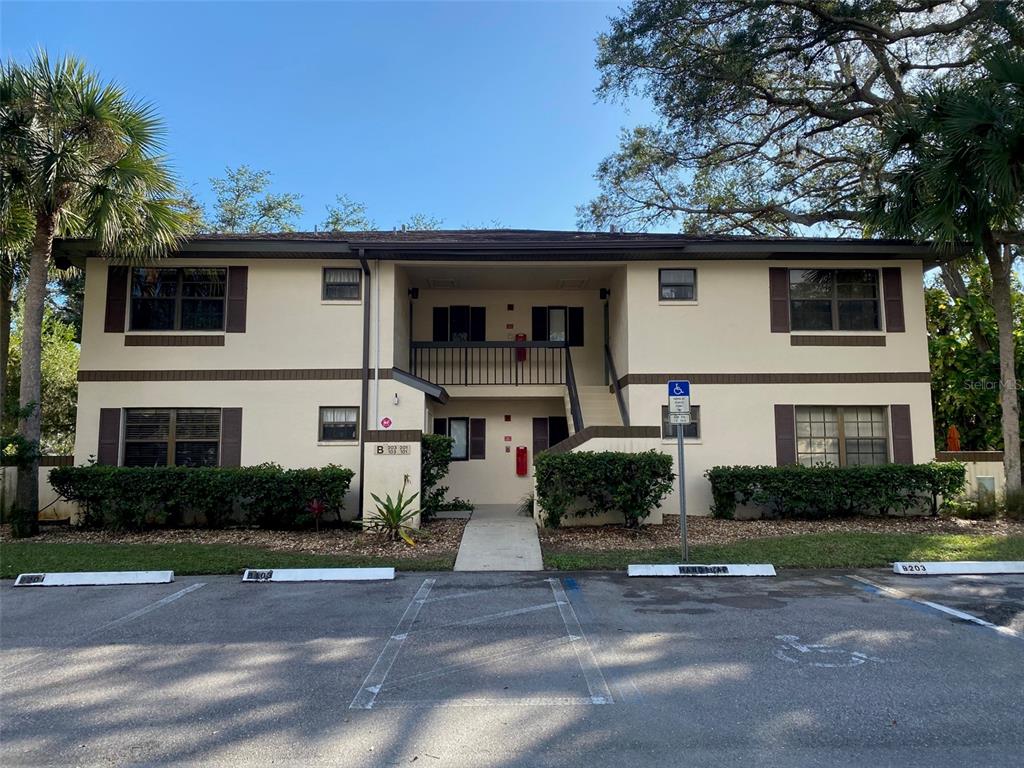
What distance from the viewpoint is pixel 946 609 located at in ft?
22.3

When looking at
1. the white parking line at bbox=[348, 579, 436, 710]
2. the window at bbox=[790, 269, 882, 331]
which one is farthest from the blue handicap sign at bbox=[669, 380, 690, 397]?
the window at bbox=[790, 269, 882, 331]

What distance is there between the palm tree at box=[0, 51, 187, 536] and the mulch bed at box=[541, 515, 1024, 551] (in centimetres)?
928

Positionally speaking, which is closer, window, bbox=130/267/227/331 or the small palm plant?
the small palm plant

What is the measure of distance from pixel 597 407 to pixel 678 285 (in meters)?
3.28

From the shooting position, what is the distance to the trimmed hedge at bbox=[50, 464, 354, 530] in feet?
37.1

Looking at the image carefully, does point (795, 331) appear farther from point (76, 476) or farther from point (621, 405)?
point (76, 476)

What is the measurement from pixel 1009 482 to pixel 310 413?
557 inches

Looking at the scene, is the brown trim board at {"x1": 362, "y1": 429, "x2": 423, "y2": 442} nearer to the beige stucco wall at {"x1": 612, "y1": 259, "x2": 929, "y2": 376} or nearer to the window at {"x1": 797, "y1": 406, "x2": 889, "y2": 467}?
the beige stucco wall at {"x1": 612, "y1": 259, "x2": 929, "y2": 376}

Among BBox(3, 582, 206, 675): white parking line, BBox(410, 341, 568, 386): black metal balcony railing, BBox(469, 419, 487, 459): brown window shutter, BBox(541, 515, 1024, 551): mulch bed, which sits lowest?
BBox(3, 582, 206, 675): white parking line

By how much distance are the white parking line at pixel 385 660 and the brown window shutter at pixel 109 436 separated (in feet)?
29.0

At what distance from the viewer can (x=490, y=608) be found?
277 inches

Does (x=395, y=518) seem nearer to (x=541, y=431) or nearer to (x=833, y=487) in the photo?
(x=541, y=431)

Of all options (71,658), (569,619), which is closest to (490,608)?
(569,619)

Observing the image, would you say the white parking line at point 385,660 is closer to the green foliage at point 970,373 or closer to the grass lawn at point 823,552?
the grass lawn at point 823,552
